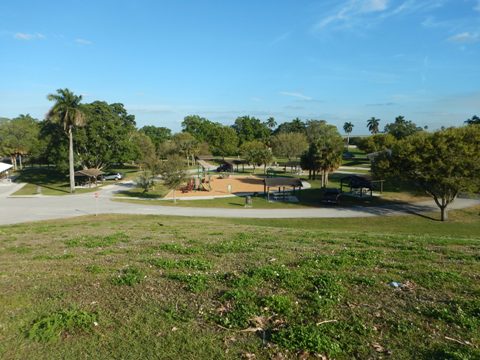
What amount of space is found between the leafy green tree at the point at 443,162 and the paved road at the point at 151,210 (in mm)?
3716

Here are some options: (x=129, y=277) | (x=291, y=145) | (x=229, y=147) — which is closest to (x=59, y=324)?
(x=129, y=277)

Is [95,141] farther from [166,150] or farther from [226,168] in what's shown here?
[226,168]

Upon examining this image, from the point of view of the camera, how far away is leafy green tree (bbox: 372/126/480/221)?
3112 cm

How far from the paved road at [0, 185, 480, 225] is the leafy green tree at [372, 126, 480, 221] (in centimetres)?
372

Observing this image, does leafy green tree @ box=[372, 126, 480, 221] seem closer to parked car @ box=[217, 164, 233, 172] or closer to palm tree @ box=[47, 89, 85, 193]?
palm tree @ box=[47, 89, 85, 193]

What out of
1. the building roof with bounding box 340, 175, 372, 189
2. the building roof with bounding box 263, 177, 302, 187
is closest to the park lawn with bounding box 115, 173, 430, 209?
the building roof with bounding box 340, 175, 372, 189

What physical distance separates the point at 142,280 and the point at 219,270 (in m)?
1.80

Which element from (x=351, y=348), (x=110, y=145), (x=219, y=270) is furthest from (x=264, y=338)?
(x=110, y=145)

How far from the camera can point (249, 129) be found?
437ft

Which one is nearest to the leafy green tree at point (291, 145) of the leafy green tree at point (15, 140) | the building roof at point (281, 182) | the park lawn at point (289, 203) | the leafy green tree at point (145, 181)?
the park lawn at point (289, 203)

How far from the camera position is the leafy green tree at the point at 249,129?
130 metres

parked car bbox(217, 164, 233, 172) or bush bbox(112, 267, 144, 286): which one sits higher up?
parked car bbox(217, 164, 233, 172)

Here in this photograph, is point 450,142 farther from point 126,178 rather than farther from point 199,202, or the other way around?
point 126,178

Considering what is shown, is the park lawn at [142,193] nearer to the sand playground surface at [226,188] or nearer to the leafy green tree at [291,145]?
the sand playground surface at [226,188]
